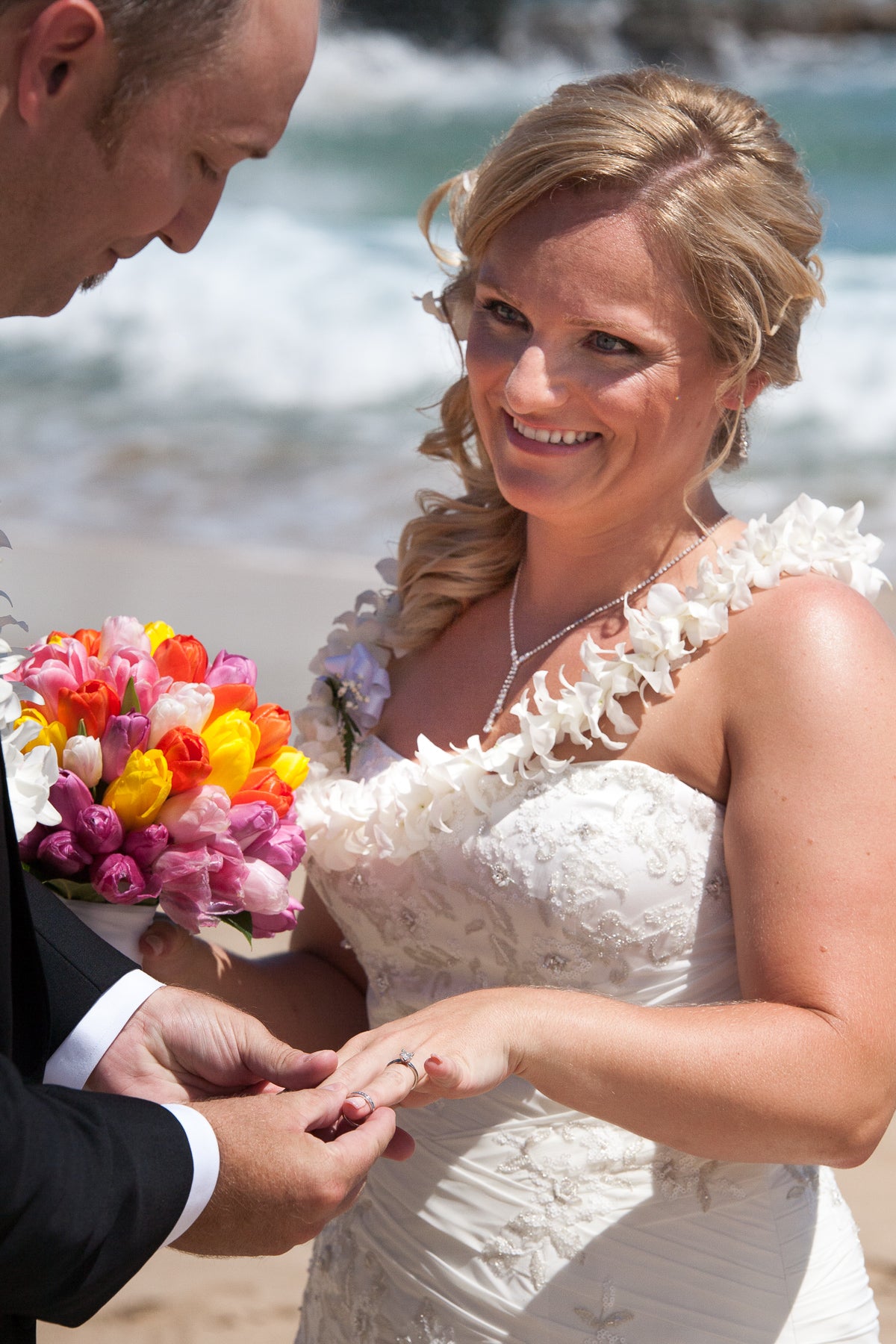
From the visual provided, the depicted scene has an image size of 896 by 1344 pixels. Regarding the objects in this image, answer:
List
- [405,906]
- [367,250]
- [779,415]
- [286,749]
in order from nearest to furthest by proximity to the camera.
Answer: [286,749] → [405,906] → [779,415] → [367,250]

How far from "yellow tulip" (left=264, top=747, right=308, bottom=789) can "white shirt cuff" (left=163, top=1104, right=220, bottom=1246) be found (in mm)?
766

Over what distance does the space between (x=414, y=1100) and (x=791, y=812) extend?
82 cm

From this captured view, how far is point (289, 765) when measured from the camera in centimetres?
273

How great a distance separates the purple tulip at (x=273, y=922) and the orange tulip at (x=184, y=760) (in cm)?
32

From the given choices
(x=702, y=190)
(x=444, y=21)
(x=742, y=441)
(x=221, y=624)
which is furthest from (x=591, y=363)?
(x=444, y=21)

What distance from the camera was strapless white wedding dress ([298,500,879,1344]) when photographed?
108 inches

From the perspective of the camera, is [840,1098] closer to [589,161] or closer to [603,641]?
[603,641]

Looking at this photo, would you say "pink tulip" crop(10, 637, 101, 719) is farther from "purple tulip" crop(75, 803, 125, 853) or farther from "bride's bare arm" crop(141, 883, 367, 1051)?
"bride's bare arm" crop(141, 883, 367, 1051)

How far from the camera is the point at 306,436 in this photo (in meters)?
13.5

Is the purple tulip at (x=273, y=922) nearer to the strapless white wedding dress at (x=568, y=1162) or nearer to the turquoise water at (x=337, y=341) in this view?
the strapless white wedding dress at (x=568, y=1162)

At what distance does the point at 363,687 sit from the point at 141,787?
908 mm

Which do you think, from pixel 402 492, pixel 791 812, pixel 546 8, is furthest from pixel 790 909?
pixel 546 8

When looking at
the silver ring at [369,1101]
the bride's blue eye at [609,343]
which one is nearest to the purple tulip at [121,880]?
the silver ring at [369,1101]

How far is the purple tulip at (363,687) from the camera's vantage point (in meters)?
3.29
